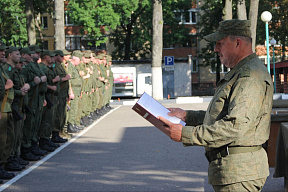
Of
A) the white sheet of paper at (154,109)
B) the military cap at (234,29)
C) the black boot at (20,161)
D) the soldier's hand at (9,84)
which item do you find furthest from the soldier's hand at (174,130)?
the black boot at (20,161)

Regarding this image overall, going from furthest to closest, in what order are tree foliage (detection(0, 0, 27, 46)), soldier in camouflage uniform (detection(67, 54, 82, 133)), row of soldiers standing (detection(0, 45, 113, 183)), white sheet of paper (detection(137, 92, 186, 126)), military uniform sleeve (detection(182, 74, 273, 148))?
tree foliage (detection(0, 0, 27, 46)), soldier in camouflage uniform (detection(67, 54, 82, 133)), row of soldiers standing (detection(0, 45, 113, 183)), white sheet of paper (detection(137, 92, 186, 126)), military uniform sleeve (detection(182, 74, 273, 148))

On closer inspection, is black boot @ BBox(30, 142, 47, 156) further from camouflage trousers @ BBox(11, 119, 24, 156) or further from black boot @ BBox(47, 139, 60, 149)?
camouflage trousers @ BBox(11, 119, 24, 156)

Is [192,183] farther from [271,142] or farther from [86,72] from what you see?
[86,72]

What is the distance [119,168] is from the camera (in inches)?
425

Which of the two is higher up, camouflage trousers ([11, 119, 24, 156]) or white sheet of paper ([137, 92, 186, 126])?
white sheet of paper ([137, 92, 186, 126])

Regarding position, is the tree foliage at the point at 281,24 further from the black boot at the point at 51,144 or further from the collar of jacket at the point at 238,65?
the collar of jacket at the point at 238,65

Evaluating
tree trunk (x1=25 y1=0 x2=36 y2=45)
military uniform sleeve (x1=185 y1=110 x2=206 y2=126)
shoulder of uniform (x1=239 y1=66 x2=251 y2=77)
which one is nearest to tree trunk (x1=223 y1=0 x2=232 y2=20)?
tree trunk (x1=25 y1=0 x2=36 y2=45)

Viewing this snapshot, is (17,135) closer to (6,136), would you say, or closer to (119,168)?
(6,136)

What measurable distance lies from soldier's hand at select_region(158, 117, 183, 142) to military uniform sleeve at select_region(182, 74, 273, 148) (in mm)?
34

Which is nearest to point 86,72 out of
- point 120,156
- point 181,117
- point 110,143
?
point 110,143

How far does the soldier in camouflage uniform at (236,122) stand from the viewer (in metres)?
3.99

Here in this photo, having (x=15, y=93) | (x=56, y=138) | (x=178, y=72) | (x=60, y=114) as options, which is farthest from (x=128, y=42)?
(x=15, y=93)

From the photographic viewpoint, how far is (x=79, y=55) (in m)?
19.3

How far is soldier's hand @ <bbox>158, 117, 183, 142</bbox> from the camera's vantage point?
4.09 m
